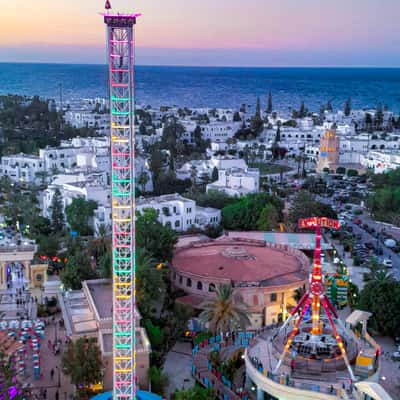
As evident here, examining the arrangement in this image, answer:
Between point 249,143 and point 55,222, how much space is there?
191 ft

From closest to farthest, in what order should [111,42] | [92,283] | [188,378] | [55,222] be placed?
[111,42] < [188,378] < [92,283] < [55,222]

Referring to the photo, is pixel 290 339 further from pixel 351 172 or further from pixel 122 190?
pixel 351 172

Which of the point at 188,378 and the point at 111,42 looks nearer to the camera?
the point at 111,42

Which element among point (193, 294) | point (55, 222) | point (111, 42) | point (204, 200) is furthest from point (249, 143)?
point (111, 42)

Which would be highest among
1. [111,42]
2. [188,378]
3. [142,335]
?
[111,42]

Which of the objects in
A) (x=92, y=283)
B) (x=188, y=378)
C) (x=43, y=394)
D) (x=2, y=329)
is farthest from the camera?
(x=92, y=283)

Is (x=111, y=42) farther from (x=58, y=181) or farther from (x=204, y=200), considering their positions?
(x=58, y=181)

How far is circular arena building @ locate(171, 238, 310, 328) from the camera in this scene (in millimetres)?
39406

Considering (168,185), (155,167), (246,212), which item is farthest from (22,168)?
(246,212)

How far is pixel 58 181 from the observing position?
67562mm

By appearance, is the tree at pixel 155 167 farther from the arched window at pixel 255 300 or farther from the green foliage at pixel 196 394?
the green foliage at pixel 196 394

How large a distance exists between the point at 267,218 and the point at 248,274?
1566 centimetres

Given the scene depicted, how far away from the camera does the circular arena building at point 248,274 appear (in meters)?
39.4

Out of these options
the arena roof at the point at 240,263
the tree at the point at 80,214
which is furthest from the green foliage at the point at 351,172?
the tree at the point at 80,214
